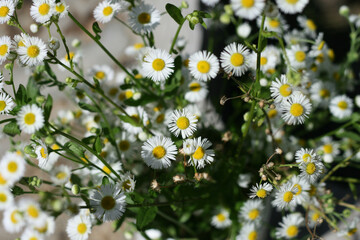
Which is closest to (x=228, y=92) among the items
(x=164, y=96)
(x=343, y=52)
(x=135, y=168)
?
(x=164, y=96)

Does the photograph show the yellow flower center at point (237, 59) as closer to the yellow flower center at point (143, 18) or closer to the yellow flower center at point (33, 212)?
the yellow flower center at point (143, 18)

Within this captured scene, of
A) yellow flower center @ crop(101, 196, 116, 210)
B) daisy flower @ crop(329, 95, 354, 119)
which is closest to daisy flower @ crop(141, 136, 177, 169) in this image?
yellow flower center @ crop(101, 196, 116, 210)

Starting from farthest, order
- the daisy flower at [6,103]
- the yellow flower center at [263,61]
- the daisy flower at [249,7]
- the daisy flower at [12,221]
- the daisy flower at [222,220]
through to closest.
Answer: the daisy flower at [222,220], the yellow flower center at [263,61], the daisy flower at [12,221], the daisy flower at [6,103], the daisy flower at [249,7]

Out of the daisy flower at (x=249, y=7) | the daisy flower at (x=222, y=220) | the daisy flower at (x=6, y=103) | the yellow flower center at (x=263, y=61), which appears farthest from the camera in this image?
the daisy flower at (x=222, y=220)

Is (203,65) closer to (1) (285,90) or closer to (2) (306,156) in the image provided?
(1) (285,90)

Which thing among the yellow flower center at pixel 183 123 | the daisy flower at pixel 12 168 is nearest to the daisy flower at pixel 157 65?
the yellow flower center at pixel 183 123

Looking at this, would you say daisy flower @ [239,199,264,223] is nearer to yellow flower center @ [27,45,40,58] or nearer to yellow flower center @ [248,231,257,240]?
yellow flower center @ [248,231,257,240]

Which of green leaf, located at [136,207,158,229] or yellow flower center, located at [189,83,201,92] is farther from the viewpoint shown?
yellow flower center, located at [189,83,201,92]
